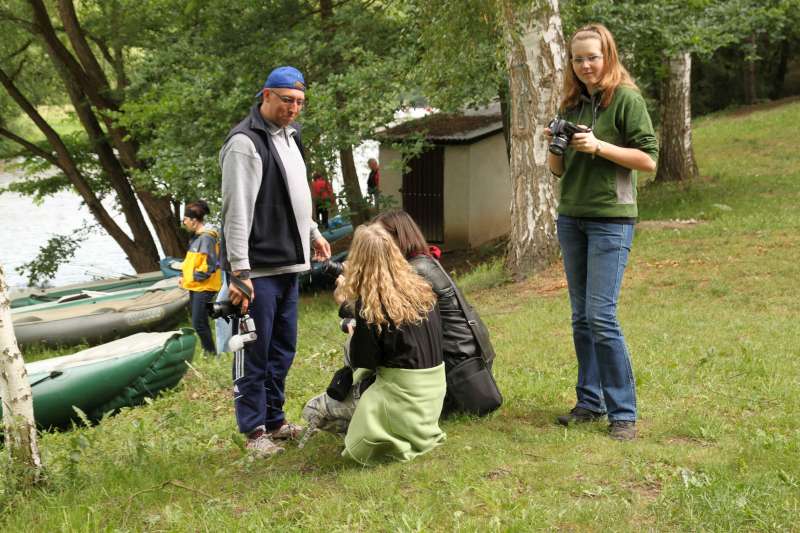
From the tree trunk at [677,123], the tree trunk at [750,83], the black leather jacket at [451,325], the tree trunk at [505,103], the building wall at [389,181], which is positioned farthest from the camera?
the tree trunk at [750,83]

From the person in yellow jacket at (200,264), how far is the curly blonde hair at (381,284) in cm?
392

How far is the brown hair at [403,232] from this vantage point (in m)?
4.32

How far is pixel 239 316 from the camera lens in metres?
4.23

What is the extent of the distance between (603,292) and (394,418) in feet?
3.81

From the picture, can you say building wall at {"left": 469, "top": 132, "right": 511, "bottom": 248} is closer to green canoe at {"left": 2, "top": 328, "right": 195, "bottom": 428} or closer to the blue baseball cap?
green canoe at {"left": 2, "top": 328, "right": 195, "bottom": 428}

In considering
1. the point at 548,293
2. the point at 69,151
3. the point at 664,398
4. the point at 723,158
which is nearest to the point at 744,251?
the point at 548,293

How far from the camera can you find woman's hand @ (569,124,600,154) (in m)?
3.85

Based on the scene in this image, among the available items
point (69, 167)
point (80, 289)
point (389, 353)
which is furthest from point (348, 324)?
point (69, 167)

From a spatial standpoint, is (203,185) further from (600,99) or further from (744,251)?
(600,99)

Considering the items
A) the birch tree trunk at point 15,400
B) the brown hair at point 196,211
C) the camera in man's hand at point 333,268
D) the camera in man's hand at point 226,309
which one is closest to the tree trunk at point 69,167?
the brown hair at point 196,211

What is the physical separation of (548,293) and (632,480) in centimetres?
515

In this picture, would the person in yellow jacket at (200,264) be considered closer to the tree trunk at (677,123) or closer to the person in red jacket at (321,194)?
the person in red jacket at (321,194)

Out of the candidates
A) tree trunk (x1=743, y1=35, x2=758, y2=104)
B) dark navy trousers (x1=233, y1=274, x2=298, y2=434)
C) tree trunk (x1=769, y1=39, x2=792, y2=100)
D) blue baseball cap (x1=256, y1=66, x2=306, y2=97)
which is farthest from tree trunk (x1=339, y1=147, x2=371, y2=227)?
tree trunk (x1=769, y1=39, x2=792, y2=100)

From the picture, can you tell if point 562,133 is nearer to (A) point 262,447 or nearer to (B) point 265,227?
(B) point 265,227
